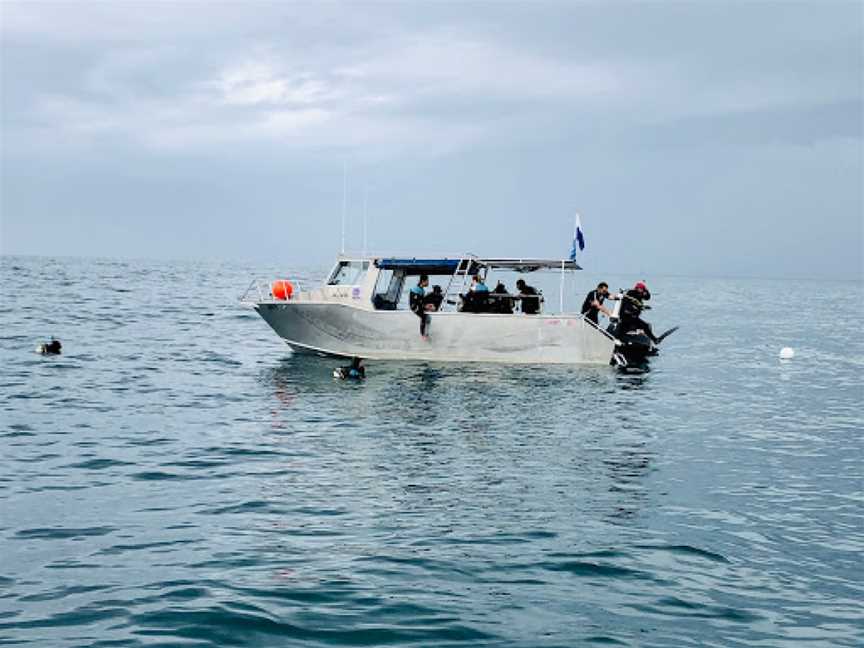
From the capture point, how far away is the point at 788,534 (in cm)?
1033

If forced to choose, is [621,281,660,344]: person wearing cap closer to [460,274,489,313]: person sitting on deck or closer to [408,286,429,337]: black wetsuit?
[460,274,489,313]: person sitting on deck

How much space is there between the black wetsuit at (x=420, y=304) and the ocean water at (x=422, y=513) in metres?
2.78

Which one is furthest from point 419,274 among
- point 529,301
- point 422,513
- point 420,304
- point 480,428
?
point 422,513

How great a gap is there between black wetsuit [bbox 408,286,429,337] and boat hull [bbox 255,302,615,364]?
158mm

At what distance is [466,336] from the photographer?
2608 cm

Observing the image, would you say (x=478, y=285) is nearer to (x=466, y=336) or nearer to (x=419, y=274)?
(x=466, y=336)

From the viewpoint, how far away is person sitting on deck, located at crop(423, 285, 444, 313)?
2628 centimetres

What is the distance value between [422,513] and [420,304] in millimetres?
15307

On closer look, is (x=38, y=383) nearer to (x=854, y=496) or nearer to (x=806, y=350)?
(x=854, y=496)

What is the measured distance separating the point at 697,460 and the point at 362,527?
6.81 metres

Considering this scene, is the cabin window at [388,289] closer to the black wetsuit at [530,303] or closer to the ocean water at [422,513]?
the black wetsuit at [530,303]

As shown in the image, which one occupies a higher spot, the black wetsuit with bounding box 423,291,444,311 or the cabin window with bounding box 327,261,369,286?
the cabin window with bounding box 327,261,369,286

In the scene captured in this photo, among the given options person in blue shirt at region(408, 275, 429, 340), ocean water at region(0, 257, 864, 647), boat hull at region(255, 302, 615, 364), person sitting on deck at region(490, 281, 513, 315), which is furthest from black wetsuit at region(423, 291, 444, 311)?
ocean water at region(0, 257, 864, 647)

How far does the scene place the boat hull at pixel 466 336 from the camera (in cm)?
2594
